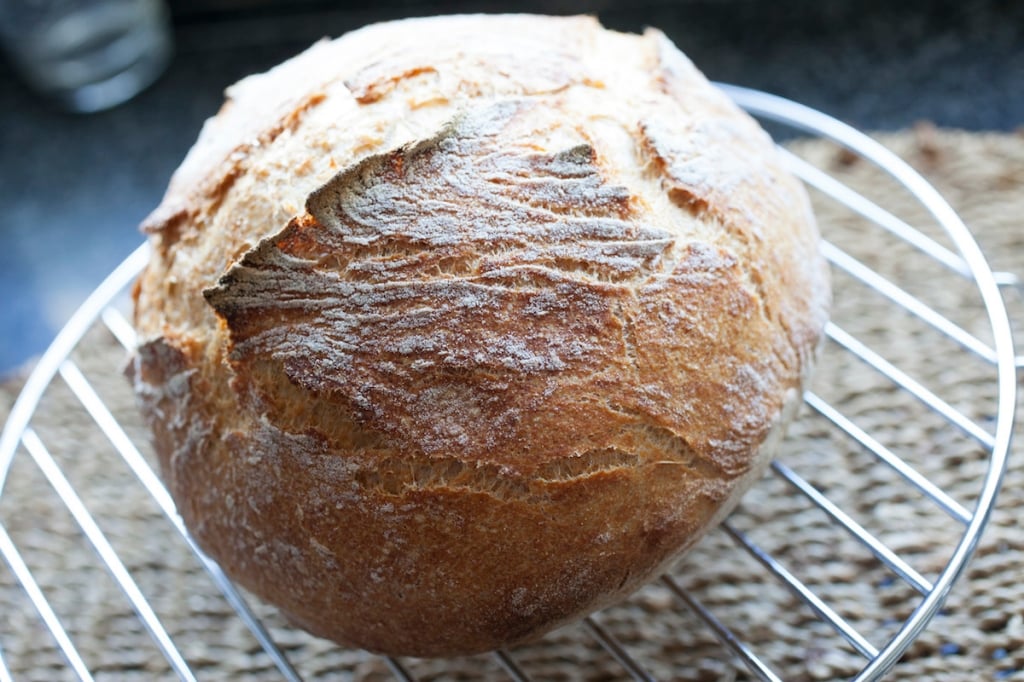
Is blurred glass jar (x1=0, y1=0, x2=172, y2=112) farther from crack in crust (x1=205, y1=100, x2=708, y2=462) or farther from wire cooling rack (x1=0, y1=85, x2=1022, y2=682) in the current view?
crack in crust (x1=205, y1=100, x2=708, y2=462)

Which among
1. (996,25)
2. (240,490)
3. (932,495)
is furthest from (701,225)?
(996,25)

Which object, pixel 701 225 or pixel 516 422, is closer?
pixel 516 422

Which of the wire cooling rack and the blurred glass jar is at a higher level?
the blurred glass jar

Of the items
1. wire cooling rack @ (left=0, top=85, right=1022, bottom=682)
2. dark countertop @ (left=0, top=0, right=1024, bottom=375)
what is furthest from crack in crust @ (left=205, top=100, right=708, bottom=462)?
dark countertop @ (left=0, top=0, right=1024, bottom=375)

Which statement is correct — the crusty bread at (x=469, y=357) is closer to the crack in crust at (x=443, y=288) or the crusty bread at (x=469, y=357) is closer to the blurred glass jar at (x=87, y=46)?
the crack in crust at (x=443, y=288)

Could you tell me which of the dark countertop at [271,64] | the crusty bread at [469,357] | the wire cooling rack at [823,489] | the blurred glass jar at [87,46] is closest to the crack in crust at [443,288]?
the crusty bread at [469,357]

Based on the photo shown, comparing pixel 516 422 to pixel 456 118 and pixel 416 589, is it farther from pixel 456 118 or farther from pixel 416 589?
pixel 456 118
